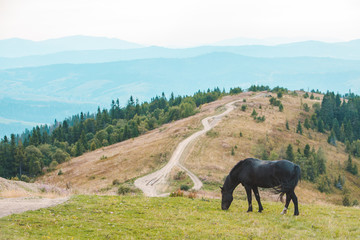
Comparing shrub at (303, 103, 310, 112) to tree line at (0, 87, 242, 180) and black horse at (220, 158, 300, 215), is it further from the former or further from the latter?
black horse at (220, 158, 300, 215)

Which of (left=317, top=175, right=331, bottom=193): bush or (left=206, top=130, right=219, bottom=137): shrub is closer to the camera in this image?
(left=317, top=175, right=331, bottom=193): bush

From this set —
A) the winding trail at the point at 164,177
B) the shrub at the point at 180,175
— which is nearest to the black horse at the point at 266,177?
the winding trail at the point at 164,177

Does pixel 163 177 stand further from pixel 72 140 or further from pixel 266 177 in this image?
pixel 72 140

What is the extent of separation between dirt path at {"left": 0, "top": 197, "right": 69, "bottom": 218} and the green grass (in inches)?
32.0

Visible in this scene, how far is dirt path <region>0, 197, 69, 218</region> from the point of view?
16.8 meters

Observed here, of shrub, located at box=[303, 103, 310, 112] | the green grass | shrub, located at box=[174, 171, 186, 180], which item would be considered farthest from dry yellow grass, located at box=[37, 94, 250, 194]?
shrub, located at box=[303, 103, 310, 112]

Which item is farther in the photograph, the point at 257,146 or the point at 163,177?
the point at 257,146

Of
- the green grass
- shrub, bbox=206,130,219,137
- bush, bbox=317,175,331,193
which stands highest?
the green grass

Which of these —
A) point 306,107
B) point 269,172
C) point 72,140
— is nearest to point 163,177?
point 269,172

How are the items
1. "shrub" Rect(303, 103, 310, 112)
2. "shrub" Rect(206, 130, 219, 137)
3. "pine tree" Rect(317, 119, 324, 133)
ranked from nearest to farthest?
"shrub" Rect(206, 130, 219, 137) → "pine tree" Rect(317, 119, 324, 133) → "shrub" Rect(303, 103, 310, 112)

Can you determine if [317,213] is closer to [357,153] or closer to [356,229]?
[356,229]

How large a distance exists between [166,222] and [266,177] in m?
6.63

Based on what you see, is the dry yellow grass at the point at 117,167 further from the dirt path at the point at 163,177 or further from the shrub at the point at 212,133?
the shrub at the point at 212,133

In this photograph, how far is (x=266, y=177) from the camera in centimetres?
1870
